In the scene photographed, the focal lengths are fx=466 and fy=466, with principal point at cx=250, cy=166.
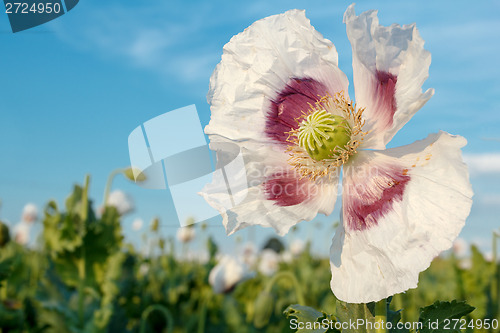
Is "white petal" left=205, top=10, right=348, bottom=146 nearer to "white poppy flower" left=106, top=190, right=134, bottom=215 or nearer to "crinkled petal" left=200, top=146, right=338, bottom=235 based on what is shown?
"crinkled petal" left=200, top=146, right=338, bottom=235

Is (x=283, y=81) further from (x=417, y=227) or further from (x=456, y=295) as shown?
(x=456, y=295)

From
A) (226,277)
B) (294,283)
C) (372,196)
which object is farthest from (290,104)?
(226,277)

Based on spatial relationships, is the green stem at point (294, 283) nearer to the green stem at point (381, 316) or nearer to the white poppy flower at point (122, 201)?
the green stem at point (381, 316)

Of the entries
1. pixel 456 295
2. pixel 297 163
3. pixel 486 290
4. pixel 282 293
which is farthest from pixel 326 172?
pixel 282 293

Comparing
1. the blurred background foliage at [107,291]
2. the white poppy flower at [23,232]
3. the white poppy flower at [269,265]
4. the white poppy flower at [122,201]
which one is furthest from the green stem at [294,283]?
the white poppy flower at [23,232]

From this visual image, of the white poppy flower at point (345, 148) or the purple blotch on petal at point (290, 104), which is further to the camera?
the purple blotch on petal at point (290, 104)

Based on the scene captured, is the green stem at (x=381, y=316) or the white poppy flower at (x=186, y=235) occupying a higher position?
the white poppy flower at (x=186, y=235)

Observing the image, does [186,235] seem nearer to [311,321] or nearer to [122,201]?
[122,201]
